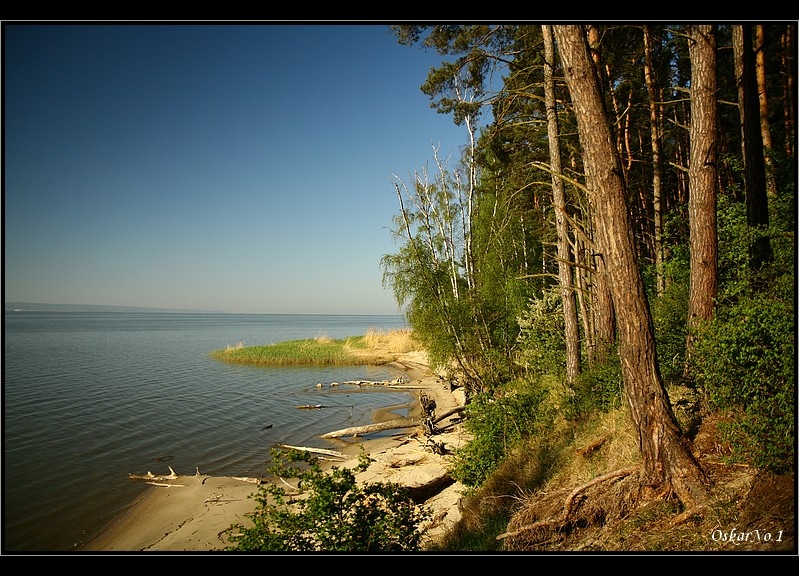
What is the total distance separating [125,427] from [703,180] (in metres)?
19.7

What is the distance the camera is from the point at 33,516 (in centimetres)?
945

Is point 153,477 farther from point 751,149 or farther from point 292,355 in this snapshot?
point 292,355

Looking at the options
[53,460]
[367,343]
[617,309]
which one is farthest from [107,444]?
[367,343]

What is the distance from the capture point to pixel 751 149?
7590 millimetres

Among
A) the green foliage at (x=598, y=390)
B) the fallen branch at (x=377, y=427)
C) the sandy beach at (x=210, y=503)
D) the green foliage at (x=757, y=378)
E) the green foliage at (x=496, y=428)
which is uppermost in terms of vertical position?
the green foliage at (x=757, y=378)

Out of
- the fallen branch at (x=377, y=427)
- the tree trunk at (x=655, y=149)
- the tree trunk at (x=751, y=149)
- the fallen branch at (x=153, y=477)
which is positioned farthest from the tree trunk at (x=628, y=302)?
the fallen branch at (x=377, y=427)

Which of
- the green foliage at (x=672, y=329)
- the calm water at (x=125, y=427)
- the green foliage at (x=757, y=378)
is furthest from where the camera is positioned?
the calm water at (x=125, y=427)

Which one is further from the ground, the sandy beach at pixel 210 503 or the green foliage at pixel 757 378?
the green foliage at pixel 757 378

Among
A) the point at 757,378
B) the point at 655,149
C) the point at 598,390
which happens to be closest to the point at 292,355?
the point at 655,149

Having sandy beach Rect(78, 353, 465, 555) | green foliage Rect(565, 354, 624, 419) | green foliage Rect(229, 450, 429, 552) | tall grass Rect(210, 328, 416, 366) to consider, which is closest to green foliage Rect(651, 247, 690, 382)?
green foliage Rect(565, 354, 624, 419)

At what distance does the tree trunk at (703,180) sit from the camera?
6.34m

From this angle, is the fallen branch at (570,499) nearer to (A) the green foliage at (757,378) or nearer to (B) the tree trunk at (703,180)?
(A) the green foliage at (757,378)

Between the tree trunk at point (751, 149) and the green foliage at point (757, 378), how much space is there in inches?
113
